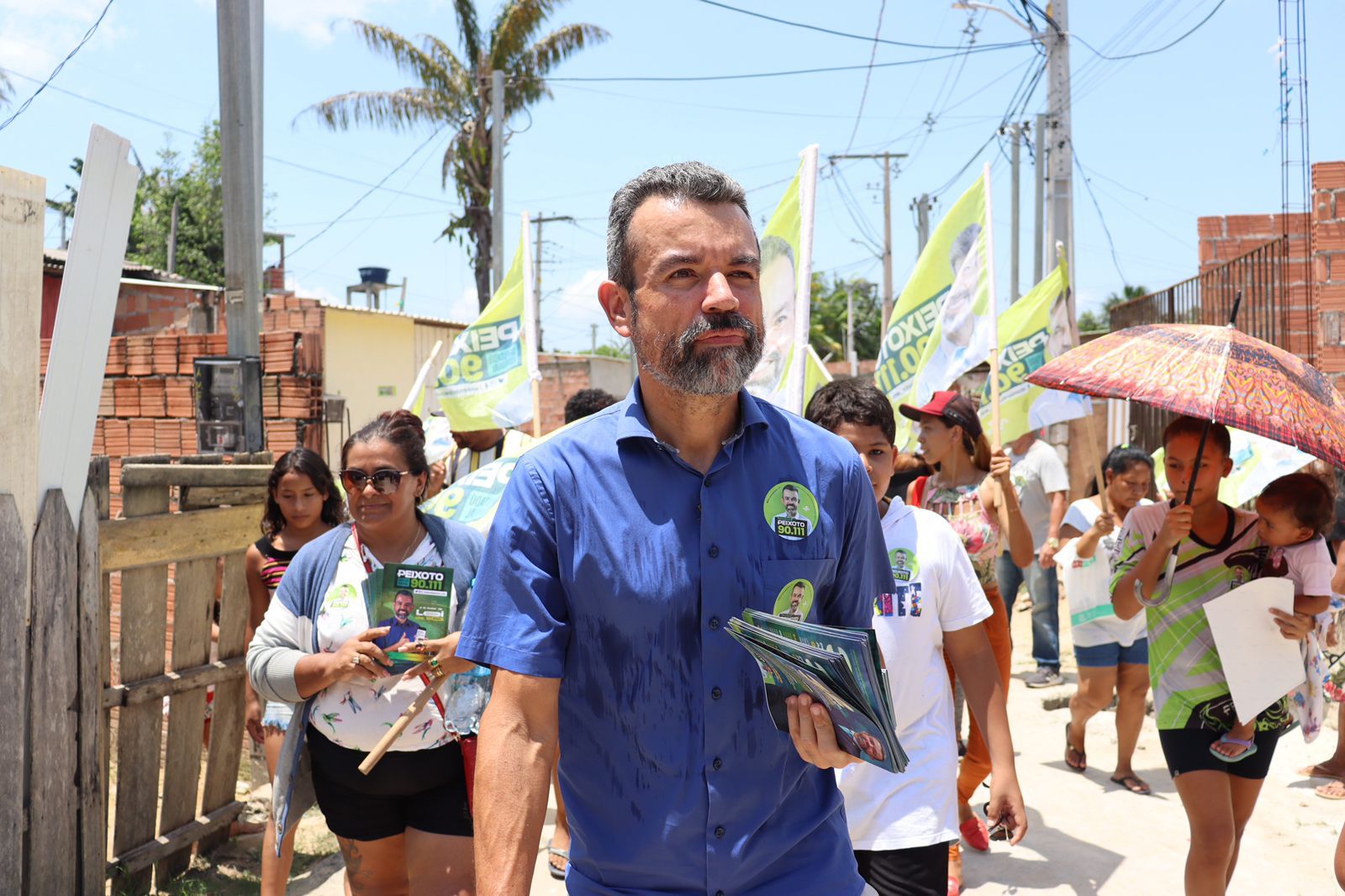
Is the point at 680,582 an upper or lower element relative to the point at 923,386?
lower

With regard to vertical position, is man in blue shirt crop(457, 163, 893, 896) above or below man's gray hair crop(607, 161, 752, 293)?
below

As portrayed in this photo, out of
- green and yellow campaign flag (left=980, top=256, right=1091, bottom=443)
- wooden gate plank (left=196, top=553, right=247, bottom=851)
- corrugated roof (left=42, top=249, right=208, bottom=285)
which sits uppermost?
corrugated roof (left=42, top=249, right=208, bottom=285)

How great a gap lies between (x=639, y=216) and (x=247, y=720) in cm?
405

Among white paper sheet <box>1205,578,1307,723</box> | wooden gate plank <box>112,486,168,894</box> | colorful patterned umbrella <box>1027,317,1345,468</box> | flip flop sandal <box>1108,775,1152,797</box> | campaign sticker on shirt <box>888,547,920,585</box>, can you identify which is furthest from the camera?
flip flop sandal <box>1108,775,1152,797</box>

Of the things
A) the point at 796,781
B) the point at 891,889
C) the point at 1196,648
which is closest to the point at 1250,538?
the point at 1196,648

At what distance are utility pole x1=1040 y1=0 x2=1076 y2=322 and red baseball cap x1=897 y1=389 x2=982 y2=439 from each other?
8.32 meters

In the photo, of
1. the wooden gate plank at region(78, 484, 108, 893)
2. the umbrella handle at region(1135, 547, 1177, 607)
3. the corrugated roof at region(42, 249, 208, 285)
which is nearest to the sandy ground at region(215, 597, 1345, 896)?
the wooden gate plank at region(78, 484, 108, 893)

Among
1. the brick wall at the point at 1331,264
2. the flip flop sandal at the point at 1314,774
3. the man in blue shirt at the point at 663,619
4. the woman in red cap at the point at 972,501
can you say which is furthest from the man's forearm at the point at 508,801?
the brick wall at the point at 1331,264

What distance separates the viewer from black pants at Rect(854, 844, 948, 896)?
11.0ft

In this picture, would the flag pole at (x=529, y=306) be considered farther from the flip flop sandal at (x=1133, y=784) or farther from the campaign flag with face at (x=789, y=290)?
the flip flop sandal at (x=1133, y=784)

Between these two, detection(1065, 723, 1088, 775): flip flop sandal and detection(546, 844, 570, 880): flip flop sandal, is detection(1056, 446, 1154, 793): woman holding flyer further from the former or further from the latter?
detection(546, 844, 570, 880): flip flop sandal

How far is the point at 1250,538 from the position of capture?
14.1ft

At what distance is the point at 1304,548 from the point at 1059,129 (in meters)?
10.9

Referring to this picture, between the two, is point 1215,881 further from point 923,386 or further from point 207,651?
point 207,651
